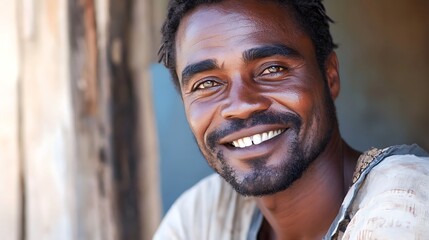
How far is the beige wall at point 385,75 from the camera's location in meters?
3.15

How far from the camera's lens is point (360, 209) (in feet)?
4.85

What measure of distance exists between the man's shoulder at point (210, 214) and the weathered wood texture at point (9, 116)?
738 mm

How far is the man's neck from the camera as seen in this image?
1.78 m

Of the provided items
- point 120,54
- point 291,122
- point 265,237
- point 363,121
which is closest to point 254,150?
point 291,122

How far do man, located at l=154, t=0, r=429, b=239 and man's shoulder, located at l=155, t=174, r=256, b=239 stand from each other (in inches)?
6.6

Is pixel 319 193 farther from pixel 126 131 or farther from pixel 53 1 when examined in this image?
pixel 53 1

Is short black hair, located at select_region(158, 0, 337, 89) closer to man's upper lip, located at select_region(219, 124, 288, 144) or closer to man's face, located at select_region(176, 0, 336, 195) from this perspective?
man's face, located at select_region(176, 0, 336, 195)

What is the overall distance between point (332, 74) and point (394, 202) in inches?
21.2

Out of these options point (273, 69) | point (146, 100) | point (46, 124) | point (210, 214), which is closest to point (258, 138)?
point (273, 69)

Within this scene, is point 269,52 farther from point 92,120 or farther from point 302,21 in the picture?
point 92,120

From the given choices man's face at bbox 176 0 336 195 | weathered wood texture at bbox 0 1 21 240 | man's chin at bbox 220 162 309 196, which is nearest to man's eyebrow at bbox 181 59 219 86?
man's face at bbox 176 0 336 195

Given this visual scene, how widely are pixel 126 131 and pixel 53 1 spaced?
47cm

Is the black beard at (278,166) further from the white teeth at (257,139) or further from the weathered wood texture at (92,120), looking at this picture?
the weathered wood texture at (92,120)

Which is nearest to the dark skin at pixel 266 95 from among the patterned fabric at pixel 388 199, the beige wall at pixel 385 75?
the patterned fabric at pixel 388 199
